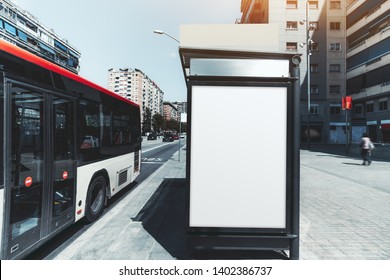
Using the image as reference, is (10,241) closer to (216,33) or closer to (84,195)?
(84,195)

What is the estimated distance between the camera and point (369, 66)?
96.0 ft

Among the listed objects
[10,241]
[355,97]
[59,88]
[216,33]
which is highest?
[355,97]

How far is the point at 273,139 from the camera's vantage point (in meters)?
3.11

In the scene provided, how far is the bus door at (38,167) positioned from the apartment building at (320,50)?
35644 millimetres

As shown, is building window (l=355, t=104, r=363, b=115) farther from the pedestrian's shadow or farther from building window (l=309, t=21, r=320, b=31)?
the pedestrian's shadow

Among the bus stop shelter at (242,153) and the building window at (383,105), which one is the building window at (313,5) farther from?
the bus stop shelter at (242,153)

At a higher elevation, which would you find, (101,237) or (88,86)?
(88,86)

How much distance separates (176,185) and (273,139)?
5658mm

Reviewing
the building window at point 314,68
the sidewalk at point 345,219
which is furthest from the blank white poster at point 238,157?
the building window at point 314,68

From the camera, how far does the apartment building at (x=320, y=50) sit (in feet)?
111

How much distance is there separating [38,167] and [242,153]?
2.91 m

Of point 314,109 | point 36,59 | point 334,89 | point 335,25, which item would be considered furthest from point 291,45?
point 36,59

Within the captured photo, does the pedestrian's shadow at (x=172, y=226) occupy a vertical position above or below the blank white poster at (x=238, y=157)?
below
